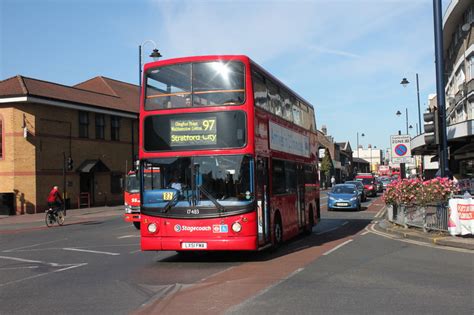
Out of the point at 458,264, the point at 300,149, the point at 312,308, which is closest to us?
the point at 312,308

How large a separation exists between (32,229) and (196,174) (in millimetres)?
14557

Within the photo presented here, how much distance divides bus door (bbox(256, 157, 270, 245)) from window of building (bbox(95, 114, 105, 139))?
30.1m

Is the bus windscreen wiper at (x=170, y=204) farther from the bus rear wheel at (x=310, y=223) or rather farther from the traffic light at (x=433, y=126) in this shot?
the traffic light at (x=433, y=126)

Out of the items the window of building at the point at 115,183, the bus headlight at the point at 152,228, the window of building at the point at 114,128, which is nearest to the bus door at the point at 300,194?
the bus headlight at the point at 152,228

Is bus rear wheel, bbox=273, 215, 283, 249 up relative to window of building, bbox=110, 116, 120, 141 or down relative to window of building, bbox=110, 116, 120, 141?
down

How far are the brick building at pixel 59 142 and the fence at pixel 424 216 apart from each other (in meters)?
20.8

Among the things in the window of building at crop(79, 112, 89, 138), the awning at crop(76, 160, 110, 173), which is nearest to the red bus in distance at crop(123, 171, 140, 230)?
the awning at crop(76, 160, 110, 173)

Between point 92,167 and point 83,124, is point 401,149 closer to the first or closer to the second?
point 92,167

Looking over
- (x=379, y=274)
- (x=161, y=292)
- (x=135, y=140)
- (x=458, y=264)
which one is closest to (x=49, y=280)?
(x=161, y=292)

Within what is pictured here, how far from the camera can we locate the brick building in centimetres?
3231

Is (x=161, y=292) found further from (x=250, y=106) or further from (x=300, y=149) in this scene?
(x=300, y=149)

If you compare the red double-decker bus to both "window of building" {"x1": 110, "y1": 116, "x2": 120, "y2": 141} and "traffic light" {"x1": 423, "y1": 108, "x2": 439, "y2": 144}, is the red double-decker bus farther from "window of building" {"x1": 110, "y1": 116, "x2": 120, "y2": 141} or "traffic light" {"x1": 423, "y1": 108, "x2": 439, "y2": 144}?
"window of building" {"x1": 110, "y1": 116, "x2": 120, "y2": 141}

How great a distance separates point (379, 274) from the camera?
8.97m

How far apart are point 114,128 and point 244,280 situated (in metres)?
34.6
